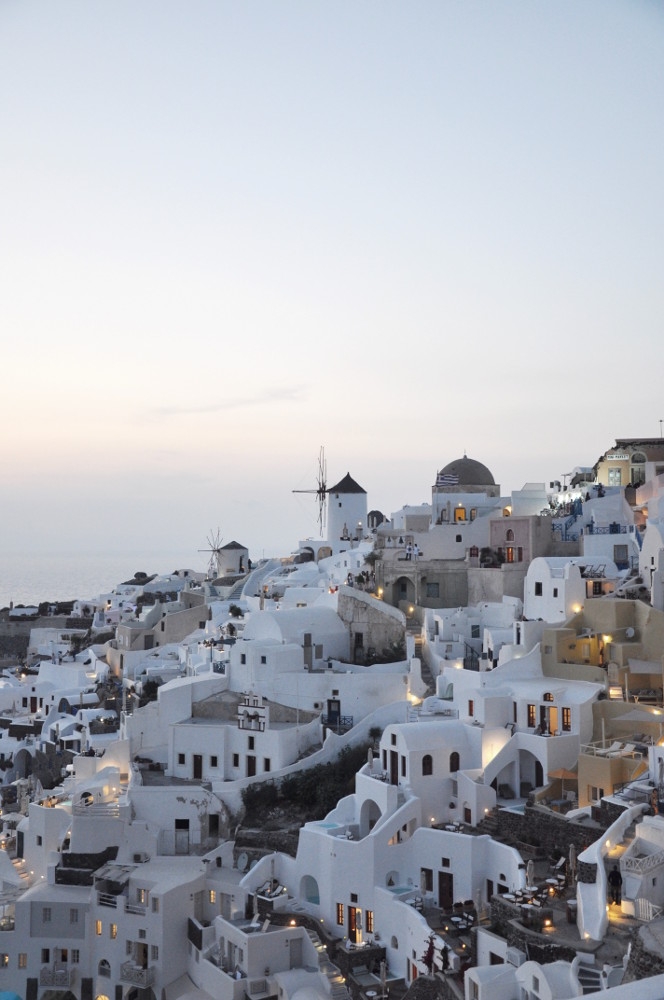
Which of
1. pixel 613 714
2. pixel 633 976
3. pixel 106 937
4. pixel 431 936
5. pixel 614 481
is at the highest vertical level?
pixel 614 481

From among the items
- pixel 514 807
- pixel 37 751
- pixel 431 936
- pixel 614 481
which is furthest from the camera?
pixel 614 481

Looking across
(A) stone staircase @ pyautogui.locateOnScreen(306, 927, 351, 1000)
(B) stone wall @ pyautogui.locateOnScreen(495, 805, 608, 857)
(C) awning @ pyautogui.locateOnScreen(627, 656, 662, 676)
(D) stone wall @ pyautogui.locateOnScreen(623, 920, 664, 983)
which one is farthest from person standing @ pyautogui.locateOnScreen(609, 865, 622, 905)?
(C) awning @ pyautogui.locateOnScreen(627, 656, 662, 676)

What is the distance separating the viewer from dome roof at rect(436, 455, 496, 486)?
→ 38688 mm

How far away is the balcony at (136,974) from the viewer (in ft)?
72.4

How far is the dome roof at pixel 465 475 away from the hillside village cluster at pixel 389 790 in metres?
5.06

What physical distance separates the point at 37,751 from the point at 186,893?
39.5ft

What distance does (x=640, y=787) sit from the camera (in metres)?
18.8

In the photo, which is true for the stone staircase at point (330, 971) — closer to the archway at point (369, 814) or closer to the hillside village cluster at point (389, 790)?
the hillside village cluster at point (389, 790)

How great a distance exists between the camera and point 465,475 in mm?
39094

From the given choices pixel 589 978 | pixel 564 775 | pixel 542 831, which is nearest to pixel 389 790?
pixel 542 831

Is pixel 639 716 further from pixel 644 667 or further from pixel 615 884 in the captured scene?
pixel 615 884

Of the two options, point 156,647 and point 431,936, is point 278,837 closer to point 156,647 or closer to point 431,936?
point 431,936

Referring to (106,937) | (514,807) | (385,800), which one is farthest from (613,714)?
(106,937)

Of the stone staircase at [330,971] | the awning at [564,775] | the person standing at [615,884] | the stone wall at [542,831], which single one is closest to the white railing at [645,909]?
the person standing at [615,884]
